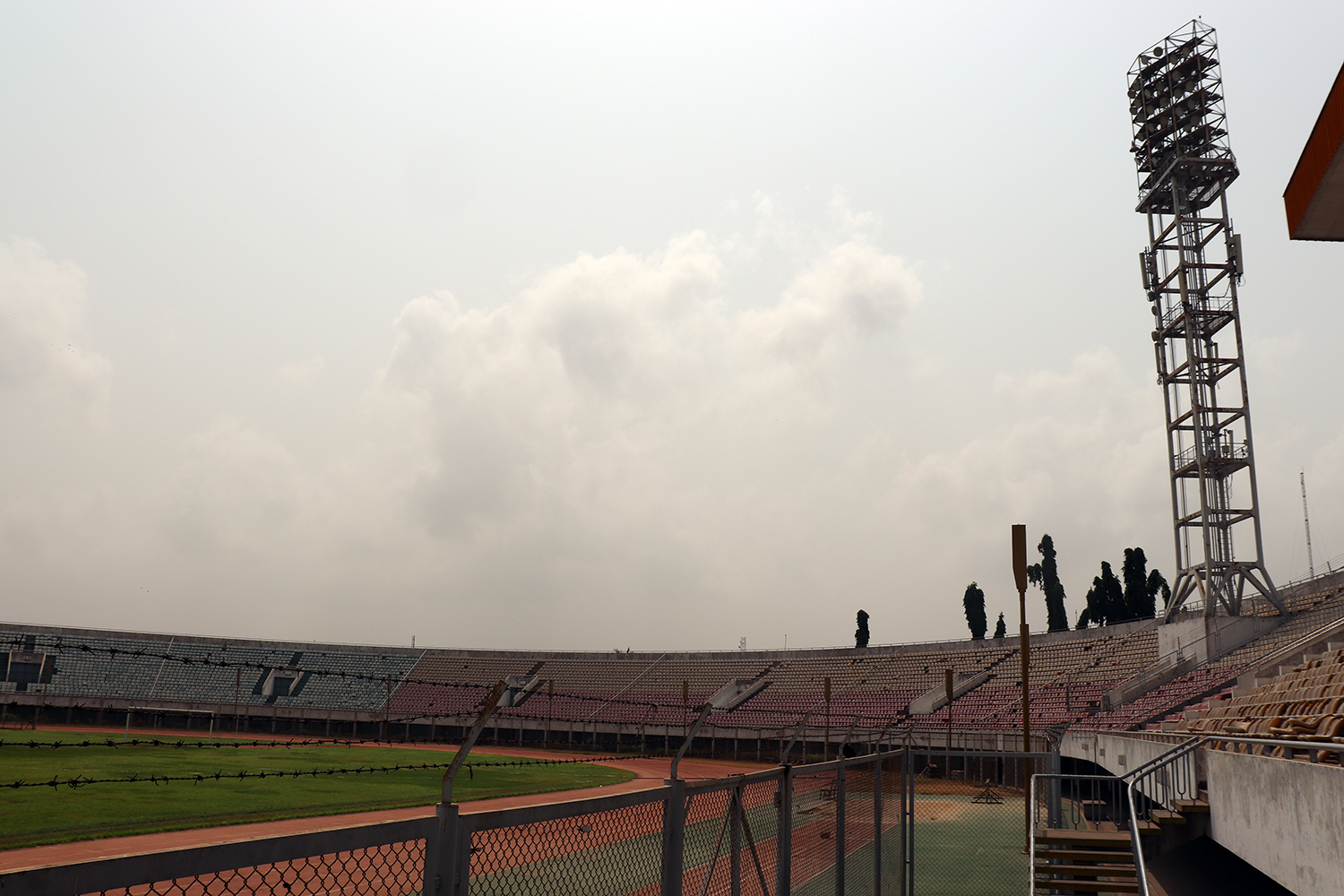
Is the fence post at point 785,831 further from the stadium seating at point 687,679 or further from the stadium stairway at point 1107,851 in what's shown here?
the stadium seating at point 687,679

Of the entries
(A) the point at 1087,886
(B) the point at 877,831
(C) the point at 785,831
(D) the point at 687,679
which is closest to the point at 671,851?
(C) the point at 785,831

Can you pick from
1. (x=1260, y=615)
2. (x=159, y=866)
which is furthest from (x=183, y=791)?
(x=1260, y=615)

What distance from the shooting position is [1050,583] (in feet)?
241

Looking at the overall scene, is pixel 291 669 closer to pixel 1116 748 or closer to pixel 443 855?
pixel 443 855

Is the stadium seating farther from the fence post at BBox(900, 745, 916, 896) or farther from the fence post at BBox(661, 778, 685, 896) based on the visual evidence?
the fence post at BBox(661, 778, 685, 896)

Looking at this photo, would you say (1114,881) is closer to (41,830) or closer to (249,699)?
(41,830)

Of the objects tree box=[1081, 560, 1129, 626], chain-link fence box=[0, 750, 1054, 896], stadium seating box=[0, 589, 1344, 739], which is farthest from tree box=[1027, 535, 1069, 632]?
chain-link fence box=[0, 750, 1054, 896]

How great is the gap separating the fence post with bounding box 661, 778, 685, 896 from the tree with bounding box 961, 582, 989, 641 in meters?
73.8

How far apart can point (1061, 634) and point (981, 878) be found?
4046cm

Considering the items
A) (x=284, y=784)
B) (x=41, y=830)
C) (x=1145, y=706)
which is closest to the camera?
(x=41, y=830)

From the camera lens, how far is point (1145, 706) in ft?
107

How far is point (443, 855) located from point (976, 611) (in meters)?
76.0

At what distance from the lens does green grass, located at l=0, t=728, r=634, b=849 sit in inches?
788

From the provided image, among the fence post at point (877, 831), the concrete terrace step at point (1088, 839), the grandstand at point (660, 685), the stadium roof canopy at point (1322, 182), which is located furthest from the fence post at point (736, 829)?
the grandstand at point (660, 685)
